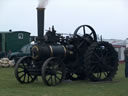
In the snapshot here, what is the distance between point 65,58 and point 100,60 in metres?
1.21

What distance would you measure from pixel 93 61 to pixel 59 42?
1269 mm

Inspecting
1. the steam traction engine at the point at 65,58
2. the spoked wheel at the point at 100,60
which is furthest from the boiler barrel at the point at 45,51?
the spoked wheel at the point at 100,60

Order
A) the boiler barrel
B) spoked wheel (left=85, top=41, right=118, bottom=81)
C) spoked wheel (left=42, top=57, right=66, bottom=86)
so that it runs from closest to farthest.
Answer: spoked wheel (left=42, top=57, right=66, bottom=86), the boiler barrel, spoked wheel (left=85, top=41, right=118, bottom=81)

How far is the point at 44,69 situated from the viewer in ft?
31.9

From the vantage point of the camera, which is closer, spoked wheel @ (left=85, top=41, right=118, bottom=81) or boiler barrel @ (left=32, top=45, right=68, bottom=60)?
boiler barrel @ (left=32, top=45, right=68, bottom=60)

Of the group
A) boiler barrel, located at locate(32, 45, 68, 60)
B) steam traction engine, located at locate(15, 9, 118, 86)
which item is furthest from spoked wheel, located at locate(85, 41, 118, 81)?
boiler barrel, located at locate(32, 45, 68, 60)

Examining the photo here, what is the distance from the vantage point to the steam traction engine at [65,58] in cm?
1020

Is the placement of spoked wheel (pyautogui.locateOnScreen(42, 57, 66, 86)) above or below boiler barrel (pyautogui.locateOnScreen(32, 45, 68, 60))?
below

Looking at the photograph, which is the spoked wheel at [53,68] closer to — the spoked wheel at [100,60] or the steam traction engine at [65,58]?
the steam traction engine at [65,58]

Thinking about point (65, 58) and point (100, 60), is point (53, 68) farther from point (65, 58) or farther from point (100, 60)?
point (100, 60)

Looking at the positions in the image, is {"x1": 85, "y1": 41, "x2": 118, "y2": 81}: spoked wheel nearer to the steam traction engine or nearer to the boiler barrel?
the steam traction engine

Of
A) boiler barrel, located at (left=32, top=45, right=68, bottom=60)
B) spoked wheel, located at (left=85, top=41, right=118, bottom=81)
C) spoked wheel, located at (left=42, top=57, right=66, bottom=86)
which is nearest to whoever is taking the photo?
spoked wheel, located at (left=42, top=57, right=66, bottom=86)

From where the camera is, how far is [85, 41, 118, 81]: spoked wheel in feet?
36.2

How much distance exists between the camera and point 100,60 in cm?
1136
